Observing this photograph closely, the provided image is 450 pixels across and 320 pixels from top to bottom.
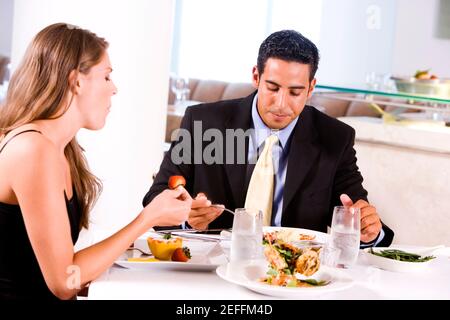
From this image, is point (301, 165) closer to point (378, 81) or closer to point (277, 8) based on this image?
point (378, 81)

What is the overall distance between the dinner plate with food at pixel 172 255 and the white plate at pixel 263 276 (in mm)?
96

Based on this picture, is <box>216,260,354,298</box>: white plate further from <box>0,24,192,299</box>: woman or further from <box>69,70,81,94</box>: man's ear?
<box>69,70,81,94</box>: man's ear

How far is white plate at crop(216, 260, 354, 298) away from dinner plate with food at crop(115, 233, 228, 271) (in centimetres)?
10

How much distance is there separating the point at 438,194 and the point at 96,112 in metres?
1.71

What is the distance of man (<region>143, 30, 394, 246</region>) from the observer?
2.63 meters

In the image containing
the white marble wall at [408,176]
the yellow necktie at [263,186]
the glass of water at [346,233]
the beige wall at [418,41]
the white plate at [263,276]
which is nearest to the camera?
the white plate at [263,276]

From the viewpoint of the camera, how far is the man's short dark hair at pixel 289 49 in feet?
8.64

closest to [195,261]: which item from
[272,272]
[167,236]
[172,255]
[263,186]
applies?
[172,255]

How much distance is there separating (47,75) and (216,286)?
65 centimetres

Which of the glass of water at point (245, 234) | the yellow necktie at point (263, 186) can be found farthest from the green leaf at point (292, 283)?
the yellow necktie at point (263, 186)

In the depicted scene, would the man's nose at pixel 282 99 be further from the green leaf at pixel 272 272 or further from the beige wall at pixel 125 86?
the beige wall at pixel 125 86

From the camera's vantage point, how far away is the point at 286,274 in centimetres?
182

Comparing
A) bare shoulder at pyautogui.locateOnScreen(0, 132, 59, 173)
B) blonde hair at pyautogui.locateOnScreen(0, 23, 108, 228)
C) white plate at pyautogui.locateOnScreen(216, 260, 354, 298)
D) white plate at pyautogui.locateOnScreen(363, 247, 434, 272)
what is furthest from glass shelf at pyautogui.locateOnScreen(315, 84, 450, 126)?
bare shoulder at pyautogui.locateOnScreen(0, 132, 59, 173)
